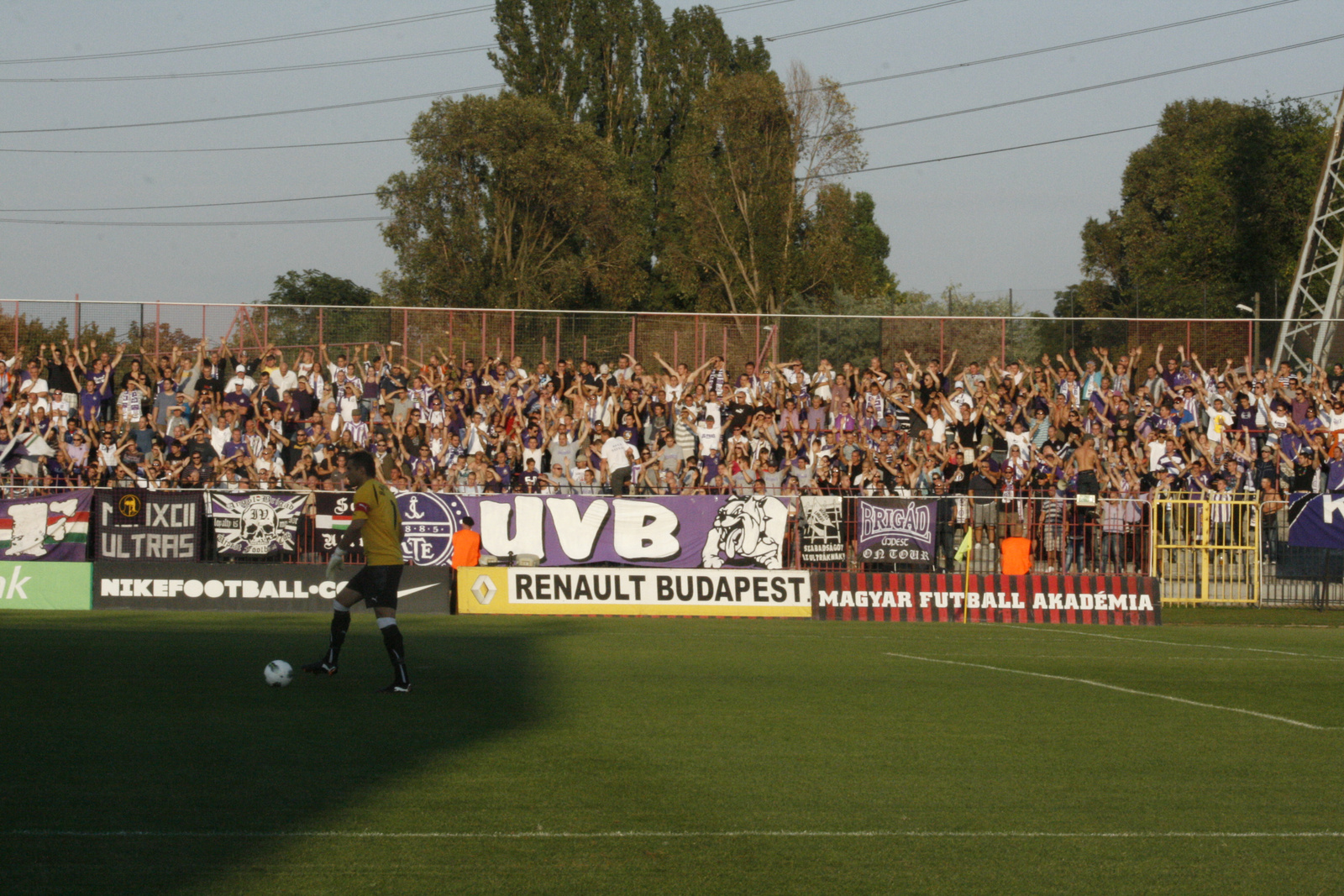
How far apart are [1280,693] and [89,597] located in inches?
701

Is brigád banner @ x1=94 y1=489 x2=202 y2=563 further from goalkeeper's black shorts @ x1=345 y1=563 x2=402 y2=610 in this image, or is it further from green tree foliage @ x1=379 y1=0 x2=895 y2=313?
green tree foliage @ x1=379 y1=0 x2=895 y2=313

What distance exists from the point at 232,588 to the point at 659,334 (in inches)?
532

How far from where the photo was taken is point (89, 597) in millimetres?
21031

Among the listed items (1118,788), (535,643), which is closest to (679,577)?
(535,643)

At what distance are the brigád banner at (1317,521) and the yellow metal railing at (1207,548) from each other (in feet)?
2.32

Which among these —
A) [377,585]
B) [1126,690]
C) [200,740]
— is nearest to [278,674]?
[377,585]

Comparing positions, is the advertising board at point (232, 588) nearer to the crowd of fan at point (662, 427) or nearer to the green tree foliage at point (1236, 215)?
the crowd of fan at point (662, 427)

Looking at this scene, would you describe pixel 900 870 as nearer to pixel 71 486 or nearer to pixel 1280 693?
pixel 1280 693

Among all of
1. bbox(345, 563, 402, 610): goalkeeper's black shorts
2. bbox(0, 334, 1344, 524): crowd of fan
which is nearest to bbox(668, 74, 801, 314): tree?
bbox(0, 334, 1344, 524): crowd of fan

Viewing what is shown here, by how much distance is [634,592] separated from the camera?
21688mm

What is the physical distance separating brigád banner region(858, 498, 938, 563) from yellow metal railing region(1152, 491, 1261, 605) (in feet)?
13.1

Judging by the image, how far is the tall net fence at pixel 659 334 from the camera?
3033 cm

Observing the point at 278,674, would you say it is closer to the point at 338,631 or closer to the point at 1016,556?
the point at 338,631

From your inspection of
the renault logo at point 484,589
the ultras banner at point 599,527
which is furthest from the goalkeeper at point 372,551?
the ultras banner at point 599,527
